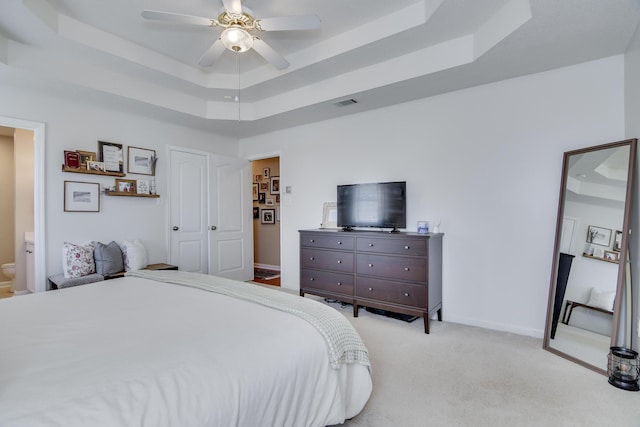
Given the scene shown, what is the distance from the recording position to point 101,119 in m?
3.84

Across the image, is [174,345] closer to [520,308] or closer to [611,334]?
[611,334]

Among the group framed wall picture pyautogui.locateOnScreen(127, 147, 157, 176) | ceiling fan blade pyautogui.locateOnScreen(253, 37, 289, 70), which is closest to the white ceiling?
ceiling fan blade pyautogui.locateOnScreen(253, 37, 289, 70)

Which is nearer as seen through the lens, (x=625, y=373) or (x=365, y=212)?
(x=625, y=373)

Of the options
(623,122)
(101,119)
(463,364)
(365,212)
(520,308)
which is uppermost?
(101,119)

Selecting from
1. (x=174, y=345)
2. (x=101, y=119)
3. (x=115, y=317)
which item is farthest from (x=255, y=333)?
(x=101, y=119)

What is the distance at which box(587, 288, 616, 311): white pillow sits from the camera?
2.36 metres

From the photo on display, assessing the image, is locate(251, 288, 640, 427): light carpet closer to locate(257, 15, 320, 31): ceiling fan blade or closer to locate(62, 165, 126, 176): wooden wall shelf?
locate(257, 15, 320, 31): ceiling fan blade

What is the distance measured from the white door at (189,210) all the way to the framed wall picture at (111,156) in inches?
25.5

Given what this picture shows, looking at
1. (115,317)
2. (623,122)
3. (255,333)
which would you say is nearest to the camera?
(255,333)

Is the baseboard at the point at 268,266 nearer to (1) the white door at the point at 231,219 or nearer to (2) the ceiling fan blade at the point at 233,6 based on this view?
(1) the white door at the point at 231,219

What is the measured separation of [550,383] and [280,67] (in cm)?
311

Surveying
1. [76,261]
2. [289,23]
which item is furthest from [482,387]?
[76,261]

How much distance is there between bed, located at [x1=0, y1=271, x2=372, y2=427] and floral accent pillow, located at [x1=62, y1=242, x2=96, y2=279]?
1.46 metres

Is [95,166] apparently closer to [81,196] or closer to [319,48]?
[81,196]
